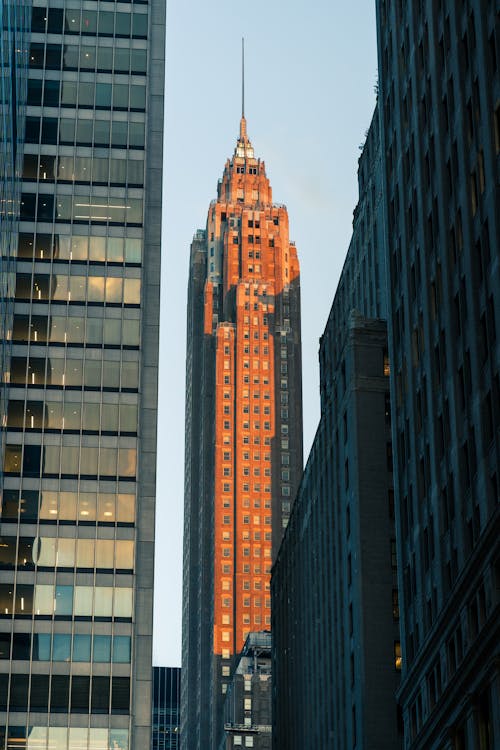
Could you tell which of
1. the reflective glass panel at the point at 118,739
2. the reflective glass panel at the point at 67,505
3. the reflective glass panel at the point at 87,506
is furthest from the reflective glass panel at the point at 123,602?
the reflective glass panel at the point at 118,739

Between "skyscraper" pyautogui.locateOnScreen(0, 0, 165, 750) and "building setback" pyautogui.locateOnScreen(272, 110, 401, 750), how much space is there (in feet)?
49.0

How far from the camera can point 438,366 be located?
251ft

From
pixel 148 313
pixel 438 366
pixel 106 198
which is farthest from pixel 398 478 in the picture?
pixel 106 198

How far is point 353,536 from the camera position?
10175 centimetres

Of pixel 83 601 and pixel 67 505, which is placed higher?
pixel 67 505

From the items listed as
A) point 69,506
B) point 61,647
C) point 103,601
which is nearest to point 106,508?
point 69,506

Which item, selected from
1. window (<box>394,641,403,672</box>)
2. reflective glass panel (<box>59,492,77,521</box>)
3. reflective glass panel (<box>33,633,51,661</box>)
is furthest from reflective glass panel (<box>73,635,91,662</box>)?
window (<box>394,641,403,672</box>)

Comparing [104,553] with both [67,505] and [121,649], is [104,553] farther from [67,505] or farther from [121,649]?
[121,649]

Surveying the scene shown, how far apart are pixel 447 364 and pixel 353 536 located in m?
31.1

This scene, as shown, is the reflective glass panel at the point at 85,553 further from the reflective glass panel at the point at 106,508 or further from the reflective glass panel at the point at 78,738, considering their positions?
the reflective glass panel at the point at 78,738

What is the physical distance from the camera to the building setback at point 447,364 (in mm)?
64750

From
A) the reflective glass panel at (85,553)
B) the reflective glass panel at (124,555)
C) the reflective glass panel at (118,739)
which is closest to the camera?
the reflective glass panel at (118,739)

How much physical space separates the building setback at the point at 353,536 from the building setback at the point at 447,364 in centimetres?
1366

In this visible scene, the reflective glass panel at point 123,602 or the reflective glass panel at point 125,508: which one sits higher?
the reflective glass panel at point 125,508
